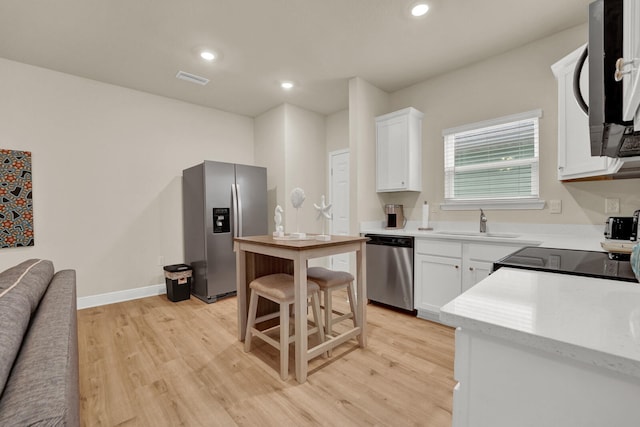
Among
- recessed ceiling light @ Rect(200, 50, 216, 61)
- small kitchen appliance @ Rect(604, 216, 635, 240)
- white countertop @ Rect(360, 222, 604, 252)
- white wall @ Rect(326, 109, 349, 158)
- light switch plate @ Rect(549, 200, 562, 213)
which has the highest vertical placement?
recessed ceiling light @ Rect(200, 50, 216, 61)

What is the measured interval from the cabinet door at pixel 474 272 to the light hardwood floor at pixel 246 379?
51 centimetres

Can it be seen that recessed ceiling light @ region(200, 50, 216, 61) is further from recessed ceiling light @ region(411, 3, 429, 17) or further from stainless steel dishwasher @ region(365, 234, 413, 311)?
Result: stainless steel dishwasher @ region(365, 234, 413, 311)

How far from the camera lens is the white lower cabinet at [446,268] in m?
2.47

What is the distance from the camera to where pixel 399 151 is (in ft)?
11.1

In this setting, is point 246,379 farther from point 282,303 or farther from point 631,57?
point 631,57

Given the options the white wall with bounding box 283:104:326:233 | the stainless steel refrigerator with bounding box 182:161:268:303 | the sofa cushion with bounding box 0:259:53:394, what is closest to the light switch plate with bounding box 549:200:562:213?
the white wall with bounding box 283:104:326:233

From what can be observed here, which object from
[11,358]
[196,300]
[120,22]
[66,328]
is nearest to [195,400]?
[66,328]

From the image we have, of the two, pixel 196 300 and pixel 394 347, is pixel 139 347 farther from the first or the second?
pixel 394 347

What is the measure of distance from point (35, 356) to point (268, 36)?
2.78 meters

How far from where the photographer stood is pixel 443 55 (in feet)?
9.53

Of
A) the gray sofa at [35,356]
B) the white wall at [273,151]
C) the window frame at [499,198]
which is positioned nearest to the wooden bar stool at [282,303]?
the gray sofa at [35,356]

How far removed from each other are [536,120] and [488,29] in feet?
3.13

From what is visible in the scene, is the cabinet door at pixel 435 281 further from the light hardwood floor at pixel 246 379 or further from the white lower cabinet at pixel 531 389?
the white lower cabinet at pixel 531 389

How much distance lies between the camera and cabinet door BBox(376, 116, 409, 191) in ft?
11.0
